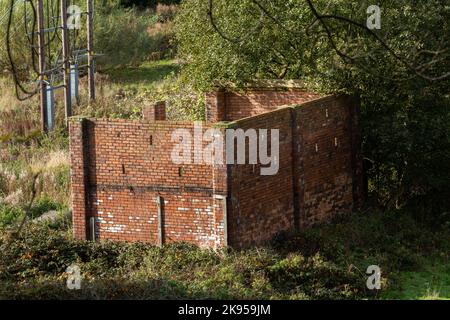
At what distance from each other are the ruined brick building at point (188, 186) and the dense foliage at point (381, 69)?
1.17m

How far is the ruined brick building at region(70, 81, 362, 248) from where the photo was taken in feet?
52.7

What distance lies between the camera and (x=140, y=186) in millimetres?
16609

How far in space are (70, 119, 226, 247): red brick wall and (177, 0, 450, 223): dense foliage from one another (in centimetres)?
294

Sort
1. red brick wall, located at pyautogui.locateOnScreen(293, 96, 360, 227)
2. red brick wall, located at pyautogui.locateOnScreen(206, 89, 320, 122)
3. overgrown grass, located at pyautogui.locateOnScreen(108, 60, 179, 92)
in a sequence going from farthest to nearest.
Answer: overgrown grass, located at pyautogui.locateOnScreen(108, 60, 179, 92), red brick wall, located at pyautogui.locateOnScreen(206, 89, 320, 122), red brick wall, located at pyautogui.locateOnScreen(293, 96, 360, 227)

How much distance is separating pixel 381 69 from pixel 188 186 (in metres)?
4.70

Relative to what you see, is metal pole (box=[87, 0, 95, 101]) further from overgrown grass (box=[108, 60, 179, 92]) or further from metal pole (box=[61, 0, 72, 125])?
overgrown grass (box=[108, 60, 179, 92])

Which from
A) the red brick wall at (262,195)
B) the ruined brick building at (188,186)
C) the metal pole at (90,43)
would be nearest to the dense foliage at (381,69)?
the ruined brick building at (188,186)

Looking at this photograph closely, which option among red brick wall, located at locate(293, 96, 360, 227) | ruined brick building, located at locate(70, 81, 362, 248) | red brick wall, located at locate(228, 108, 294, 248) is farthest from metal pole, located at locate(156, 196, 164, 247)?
red brick wall, located at locate(293, 96, 360, 227)

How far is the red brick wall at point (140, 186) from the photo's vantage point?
16172mm

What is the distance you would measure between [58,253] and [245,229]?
10.6 ft

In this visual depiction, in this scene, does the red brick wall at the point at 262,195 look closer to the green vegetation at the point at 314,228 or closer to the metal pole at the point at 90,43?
the green vegetation at the point at 314,228

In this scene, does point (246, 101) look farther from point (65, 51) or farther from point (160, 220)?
point (65, 51)

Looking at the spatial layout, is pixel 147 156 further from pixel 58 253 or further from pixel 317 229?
pixel 317 229

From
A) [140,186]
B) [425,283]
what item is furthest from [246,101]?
[425,283]
